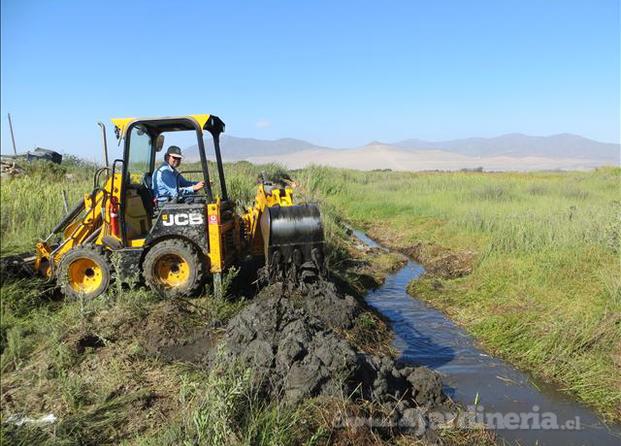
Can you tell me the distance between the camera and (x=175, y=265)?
6488 mm

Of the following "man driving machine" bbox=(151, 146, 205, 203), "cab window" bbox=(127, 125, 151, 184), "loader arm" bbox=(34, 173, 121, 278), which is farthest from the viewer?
"man driving machine" bbox=(151, 146, 205, 203)

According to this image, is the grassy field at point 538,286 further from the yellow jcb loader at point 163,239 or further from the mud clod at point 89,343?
the mud clod at point 89,343

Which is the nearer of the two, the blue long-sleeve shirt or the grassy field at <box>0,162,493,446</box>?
the grassy field at <box>0,162,493,446</box>

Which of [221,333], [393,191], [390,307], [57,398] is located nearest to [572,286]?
[390,307]

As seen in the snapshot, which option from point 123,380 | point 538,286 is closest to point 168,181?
point 123,380

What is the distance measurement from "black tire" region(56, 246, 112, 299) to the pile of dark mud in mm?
2256

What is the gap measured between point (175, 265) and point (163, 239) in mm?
365

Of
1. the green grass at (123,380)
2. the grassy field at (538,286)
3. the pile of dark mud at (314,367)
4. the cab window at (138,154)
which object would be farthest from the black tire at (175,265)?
the grassy field at (538,286)

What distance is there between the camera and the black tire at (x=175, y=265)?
6270 millimetres

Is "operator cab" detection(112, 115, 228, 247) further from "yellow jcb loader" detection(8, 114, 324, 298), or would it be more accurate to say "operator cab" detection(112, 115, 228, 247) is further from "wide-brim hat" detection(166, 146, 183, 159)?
"wide-brim hat" detection(166, 146, 183, 159)

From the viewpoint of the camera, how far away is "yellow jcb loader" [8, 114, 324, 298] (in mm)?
6340

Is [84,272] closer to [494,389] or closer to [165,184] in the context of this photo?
[165,184]

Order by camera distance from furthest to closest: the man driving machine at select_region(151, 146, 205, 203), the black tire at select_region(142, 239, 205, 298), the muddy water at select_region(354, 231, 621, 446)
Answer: the man driving machine at select_region(151, 146, 205, 203) → the black tire at select_region(142, 239, 205, 298) → the muddy water at select_region(354, 231, 621, 446)

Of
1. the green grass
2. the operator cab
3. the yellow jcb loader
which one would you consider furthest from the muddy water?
the operator cab
